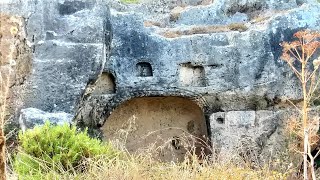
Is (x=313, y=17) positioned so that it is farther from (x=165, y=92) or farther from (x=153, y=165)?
(x=153, y=165)

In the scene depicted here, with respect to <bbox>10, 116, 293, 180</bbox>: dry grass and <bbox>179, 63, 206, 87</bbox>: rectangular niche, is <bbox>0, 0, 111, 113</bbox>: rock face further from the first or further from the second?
<bbox>179, 63, 206, 87</bbox>: rectangular niche

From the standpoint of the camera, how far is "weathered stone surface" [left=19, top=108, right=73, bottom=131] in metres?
7.49

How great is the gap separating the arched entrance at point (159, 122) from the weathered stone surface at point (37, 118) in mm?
3416

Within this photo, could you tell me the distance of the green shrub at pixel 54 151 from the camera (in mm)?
6020

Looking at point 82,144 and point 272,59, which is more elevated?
point 272,59

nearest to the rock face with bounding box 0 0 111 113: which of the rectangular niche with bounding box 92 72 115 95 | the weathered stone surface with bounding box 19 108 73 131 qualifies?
the weathered stone surface with bounding box 19 108 73 131

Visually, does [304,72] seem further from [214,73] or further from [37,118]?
[214,73]

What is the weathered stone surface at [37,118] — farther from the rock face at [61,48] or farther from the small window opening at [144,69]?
the small window opening at [144,69]

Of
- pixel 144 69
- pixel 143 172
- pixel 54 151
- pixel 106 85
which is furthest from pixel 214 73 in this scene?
pixel 143 172

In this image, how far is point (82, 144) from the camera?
646cm

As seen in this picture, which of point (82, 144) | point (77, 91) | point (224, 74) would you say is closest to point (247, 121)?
point (224, 74)

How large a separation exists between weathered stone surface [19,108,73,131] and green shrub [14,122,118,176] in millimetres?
986

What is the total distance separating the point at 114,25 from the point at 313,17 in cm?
395

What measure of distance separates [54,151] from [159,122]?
5612 mm
